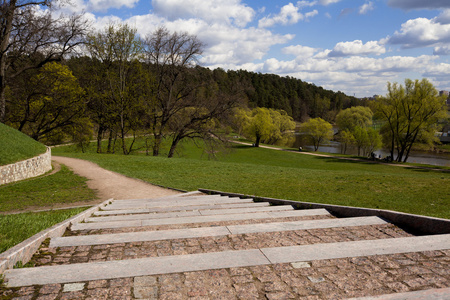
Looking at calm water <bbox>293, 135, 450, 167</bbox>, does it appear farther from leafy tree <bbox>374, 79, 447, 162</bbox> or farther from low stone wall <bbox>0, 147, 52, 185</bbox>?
low stone wall <bbox>0, 147, 52, 185</bbox>

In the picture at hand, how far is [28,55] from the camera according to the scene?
22.5m

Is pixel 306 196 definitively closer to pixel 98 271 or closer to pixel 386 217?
pixel 386 217

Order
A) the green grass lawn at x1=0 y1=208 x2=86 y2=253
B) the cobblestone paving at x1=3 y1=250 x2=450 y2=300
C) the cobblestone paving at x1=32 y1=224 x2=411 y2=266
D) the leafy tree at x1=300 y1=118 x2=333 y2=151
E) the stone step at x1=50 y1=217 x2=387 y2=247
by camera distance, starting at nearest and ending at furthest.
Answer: the cobblestone paving at x1=3 y1=250 x2=450 y2=300 < the cobblestone paving at x1=32 y1=224 x2=411 y2=266 < the stone step at x1=50 y1=217 x2=387 y2=247 < the green grass lawn at x1=0 y1=208 x2=86 y2=253 < the leafy tree at x1=300 y1=118 x2=333 y2=151

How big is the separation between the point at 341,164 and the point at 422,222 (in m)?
31.6

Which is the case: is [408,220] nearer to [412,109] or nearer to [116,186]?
[116,186]

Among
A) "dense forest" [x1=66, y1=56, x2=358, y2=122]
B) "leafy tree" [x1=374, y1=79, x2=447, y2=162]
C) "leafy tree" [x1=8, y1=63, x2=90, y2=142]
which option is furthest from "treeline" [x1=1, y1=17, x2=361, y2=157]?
"dense forest" [x1=66, y1=56, x2=358, y2=122]

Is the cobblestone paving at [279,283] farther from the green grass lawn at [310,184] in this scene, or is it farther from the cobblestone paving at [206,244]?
the green grass lawn at [310,184]

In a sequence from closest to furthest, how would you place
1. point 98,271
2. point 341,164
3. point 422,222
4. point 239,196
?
point 98,271 < point 422,222 < point 239,196 < point 341,164

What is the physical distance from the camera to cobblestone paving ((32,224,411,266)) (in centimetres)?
335

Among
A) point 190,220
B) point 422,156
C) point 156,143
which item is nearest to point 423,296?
point 190,220

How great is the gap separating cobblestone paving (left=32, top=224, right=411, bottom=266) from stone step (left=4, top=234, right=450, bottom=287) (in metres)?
0.48

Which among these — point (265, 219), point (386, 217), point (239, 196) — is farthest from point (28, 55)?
point (386, 217)

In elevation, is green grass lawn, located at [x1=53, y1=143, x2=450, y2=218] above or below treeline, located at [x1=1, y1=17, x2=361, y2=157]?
below

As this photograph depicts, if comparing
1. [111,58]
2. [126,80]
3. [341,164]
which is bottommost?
[341,164]
